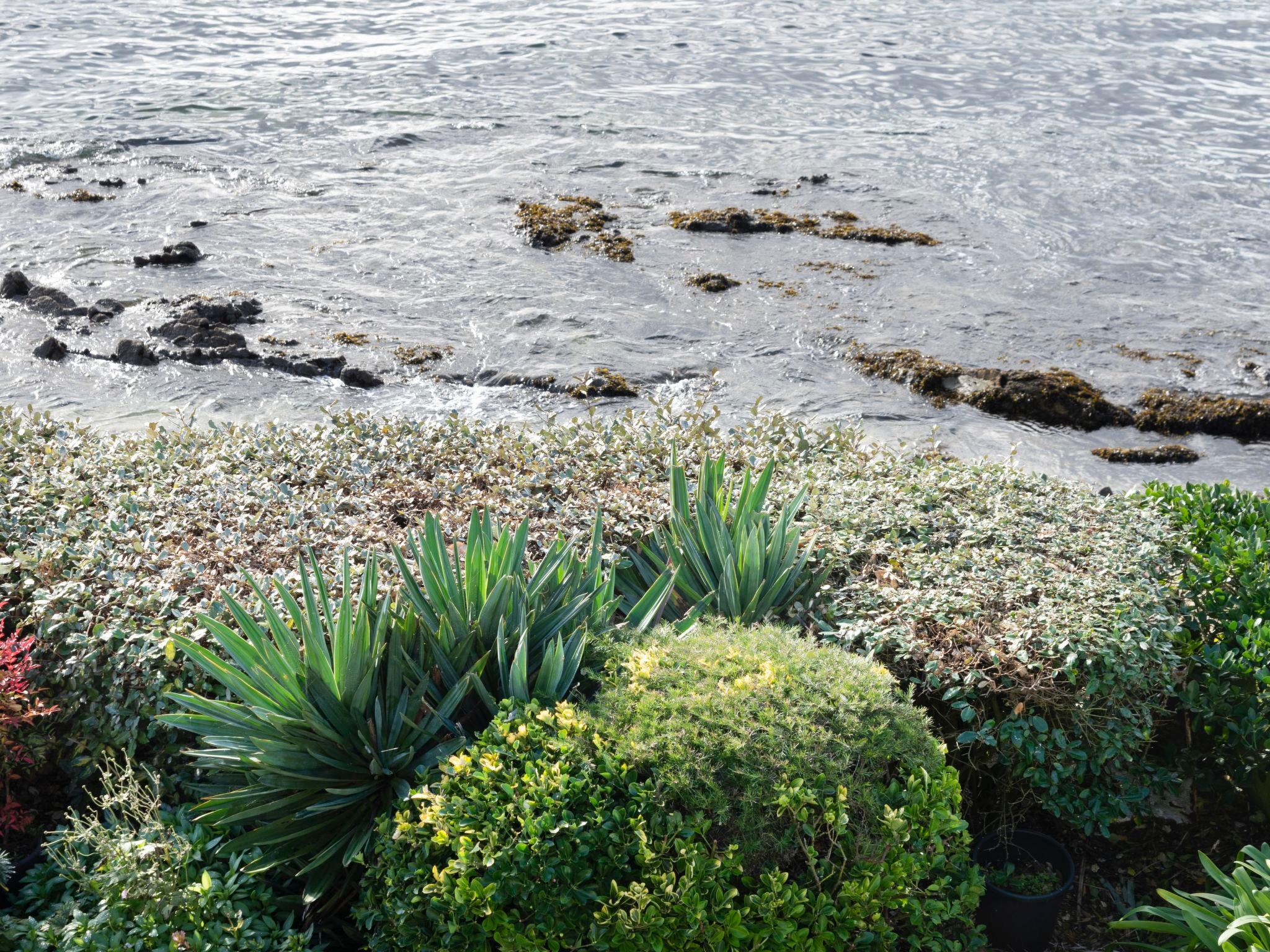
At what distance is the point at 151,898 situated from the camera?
315 centimetres

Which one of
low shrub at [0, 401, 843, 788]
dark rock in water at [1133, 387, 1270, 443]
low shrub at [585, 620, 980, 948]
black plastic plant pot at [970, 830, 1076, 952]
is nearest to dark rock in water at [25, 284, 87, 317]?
low shrub at [0, 401, 843, 788]

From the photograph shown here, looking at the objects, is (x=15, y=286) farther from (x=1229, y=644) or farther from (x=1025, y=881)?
(x=1229, y=644)

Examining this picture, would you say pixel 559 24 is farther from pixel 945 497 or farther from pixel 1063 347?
pixel 945 497

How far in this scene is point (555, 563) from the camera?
385 centimetres

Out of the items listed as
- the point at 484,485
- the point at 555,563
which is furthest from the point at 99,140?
the point at 555,563

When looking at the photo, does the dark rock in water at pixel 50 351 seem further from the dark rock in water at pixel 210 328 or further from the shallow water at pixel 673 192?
the dark rock in water at pixel 210 328

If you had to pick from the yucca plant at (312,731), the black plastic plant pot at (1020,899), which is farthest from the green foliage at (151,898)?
the black plastic plant pot at (1020,899)

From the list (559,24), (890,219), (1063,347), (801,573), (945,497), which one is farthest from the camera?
(559,24)

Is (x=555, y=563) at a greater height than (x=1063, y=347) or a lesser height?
greater

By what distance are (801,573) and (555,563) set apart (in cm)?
115

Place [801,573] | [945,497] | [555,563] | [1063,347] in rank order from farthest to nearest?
1. [1063,347]
2. [945,497]
3. [801,573]
4. [555,563]

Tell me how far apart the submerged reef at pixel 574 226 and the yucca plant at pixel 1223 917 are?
8.30m

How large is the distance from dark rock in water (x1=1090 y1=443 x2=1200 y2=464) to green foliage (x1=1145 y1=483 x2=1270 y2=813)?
291cm

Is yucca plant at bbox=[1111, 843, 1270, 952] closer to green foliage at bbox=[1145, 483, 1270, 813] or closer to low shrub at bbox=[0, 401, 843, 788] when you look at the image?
green foliage at bbox=[1145, 483, 1270, 813]
